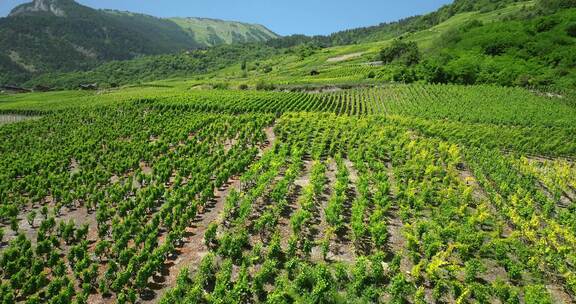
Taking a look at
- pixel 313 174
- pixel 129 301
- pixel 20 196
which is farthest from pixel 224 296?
pixel 20 196

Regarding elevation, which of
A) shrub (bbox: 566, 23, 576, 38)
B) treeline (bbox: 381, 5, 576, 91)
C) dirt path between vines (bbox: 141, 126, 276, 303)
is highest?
shrub (bbox: 566, 23, 576, 38)

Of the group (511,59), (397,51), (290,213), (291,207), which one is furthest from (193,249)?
(397,51)

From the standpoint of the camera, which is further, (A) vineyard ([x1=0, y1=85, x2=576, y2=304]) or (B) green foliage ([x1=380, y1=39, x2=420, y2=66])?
(B) green foliage ([x1=380, y1=39, x2=420, y2=66])

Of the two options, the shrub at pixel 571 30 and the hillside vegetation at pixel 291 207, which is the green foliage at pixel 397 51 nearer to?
the shrub at pixel 571 30

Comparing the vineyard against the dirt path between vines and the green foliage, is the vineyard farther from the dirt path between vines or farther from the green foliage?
the green foliage

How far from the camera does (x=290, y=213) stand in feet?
82.0

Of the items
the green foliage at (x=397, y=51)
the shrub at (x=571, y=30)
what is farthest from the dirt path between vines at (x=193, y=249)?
the shrub at (x=571, y=30)

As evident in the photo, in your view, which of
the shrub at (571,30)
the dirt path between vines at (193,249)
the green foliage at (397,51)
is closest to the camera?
the dirt path between vines at (193,249)

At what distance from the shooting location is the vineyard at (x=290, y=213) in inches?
680

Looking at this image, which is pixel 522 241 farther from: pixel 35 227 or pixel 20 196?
pixel 20 196

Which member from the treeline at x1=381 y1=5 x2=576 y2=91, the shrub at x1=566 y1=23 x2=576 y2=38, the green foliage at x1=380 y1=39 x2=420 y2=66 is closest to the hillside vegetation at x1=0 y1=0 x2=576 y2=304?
the treeline at x1=381 y1=5 x2=576 y2=91

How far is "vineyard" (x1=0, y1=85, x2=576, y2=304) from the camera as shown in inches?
680

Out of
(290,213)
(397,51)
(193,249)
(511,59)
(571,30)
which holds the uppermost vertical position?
(571,30)

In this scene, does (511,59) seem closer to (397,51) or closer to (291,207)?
(397,51)
